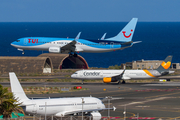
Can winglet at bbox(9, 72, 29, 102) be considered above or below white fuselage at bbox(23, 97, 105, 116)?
above

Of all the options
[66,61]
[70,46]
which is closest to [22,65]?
[66,61]

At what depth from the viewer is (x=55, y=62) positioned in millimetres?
126500

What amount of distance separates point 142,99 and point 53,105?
2490cm

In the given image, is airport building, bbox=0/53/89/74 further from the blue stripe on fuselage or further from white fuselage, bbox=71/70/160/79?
the blue stripe on fuselage

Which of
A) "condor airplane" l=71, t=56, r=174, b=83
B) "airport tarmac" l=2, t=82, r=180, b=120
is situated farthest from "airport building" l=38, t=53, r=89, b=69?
"airport tarmac" l=2, t=82, r=180, b=120

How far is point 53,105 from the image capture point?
4241 centimetres

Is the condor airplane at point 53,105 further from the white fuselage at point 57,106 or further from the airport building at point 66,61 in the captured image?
the airport building at point 66,61

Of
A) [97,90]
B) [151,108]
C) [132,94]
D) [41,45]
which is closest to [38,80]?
[41,45]

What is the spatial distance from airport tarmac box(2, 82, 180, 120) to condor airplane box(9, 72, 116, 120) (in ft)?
17.5

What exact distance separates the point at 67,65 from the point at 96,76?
161 ft

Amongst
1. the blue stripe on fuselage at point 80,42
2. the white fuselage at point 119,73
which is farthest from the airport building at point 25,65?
the blue stripe on fuselage at point 80,42

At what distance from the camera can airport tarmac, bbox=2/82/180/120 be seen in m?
49.5

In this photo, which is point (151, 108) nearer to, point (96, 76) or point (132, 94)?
point (132, 94)

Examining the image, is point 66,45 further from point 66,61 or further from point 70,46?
point 66,61
